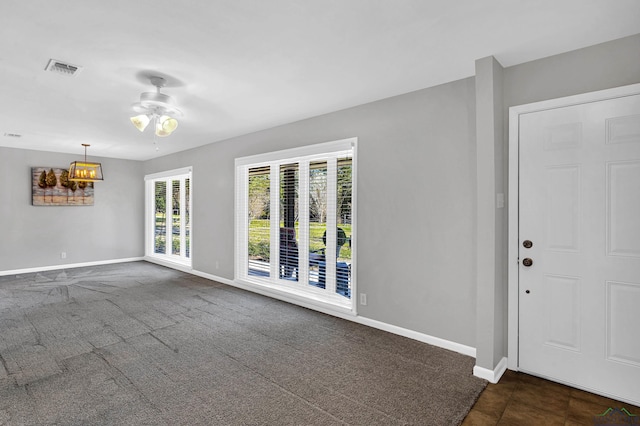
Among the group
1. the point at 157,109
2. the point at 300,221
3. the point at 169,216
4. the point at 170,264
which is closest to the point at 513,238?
the point at 300,221

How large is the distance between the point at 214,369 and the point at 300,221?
2.23 m

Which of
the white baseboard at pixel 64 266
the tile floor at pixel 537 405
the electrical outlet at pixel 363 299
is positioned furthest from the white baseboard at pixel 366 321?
the white baseboard at pixel 64 266

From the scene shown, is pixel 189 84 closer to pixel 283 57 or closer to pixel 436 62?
pixel 283 57

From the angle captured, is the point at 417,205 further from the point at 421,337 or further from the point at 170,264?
the point at 170,264

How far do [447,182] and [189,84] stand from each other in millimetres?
2618

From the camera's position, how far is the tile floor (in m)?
2.09

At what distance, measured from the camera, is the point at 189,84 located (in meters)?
3.15

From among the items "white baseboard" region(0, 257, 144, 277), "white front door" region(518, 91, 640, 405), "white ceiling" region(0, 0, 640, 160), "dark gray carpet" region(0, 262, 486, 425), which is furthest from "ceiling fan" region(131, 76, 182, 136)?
"white baseboard" region(0, 257, 144, 277)

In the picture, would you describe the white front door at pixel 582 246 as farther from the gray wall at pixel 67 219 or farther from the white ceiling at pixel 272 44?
the gray wall at pixel 67 219

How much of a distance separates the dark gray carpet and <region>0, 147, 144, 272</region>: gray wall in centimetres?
273

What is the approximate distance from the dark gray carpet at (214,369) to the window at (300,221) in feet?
1.63

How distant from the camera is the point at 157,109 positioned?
349 cm

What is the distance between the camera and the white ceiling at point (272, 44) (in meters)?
1.99

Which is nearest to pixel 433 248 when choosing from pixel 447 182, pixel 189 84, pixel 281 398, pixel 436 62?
pixel 447 182
